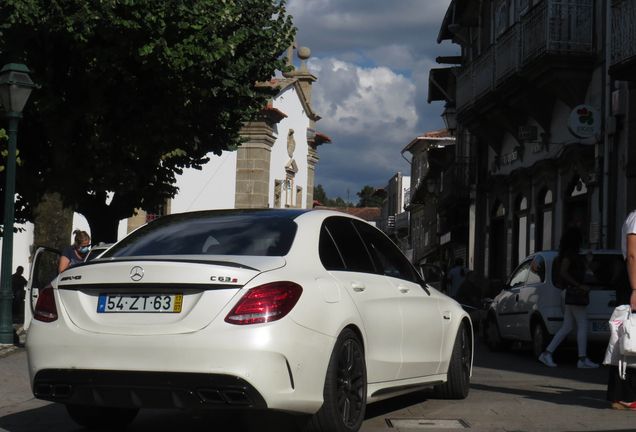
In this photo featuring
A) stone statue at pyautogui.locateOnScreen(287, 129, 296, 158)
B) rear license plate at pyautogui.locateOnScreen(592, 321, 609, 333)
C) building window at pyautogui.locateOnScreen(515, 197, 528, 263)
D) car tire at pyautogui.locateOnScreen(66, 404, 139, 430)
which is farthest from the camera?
stone statue at pyautogui.locateOnScreen(287, 129, 296, 158)

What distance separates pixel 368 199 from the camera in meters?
144

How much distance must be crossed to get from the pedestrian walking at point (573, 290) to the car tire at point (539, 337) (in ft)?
2.33

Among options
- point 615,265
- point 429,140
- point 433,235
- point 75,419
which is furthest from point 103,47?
point 429,140

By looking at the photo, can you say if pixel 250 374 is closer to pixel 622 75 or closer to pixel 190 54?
pixel 190 54

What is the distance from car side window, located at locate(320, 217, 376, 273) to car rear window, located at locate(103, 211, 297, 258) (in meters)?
0.34

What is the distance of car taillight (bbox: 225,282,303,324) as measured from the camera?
195 inches

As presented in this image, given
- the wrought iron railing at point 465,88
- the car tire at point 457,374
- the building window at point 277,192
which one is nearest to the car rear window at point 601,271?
the car tire at point 457,374

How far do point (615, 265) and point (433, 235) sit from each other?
40287mm

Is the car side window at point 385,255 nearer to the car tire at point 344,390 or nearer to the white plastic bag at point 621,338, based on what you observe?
the car tire at point 344,390

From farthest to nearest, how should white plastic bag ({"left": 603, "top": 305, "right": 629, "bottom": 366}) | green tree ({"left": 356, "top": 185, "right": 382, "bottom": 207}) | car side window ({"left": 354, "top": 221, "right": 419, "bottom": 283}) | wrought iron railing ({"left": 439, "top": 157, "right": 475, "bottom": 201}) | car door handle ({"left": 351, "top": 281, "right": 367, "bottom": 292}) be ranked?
green tree ({"left": 356, "top": 185, "right": 382, "bottom": 207}) → wrought iron railing ({"left": 439, "top": 157, "right": 475, "bottom": 201}) → white plastic bag ({"left": 603, "top": 305, "right": 629, "bottom": 366}) → car side window ({"left": 354, "top": 221, "right": 419, "bottom": 283}) → car door handle ({"left": 351, "top": 281, "right": 367, "bottom": 292})

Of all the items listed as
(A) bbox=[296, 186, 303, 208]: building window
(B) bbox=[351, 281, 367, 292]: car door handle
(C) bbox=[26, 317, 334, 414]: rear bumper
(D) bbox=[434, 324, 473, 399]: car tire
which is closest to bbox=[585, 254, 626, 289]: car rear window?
(D) bbox=[434, 324, 473, 399]: car tire

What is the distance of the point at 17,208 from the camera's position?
2428 cm

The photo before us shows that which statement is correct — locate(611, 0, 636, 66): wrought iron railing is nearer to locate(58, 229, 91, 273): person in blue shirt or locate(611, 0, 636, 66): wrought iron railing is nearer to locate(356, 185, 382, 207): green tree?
locate(58, 229, 91, 273): person in blue shirt

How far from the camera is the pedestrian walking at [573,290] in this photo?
11.0 m
